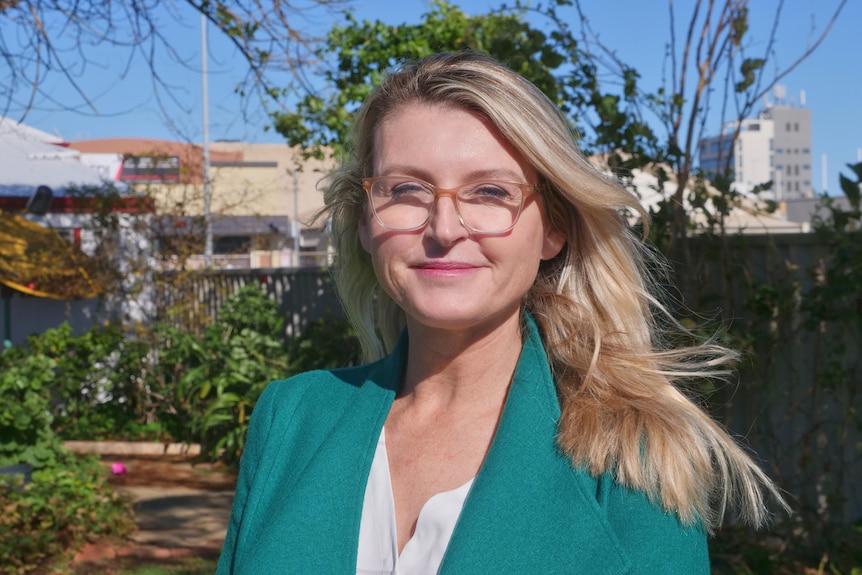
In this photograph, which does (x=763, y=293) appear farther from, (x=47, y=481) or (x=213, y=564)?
(x=47, y=481)

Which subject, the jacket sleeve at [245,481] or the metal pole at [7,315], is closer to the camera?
the jacket sleeve at [245,481]

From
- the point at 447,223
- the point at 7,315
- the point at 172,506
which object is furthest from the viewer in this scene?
the point at 7,315

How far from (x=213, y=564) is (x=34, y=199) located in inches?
208

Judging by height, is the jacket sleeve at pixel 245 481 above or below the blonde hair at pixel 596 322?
below

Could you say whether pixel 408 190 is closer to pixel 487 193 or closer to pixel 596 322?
pixel 487 193

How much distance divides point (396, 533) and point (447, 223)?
58cm

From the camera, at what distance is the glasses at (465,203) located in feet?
5.65

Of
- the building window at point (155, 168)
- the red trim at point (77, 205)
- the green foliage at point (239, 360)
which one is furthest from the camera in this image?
the building window at point (155, 168)

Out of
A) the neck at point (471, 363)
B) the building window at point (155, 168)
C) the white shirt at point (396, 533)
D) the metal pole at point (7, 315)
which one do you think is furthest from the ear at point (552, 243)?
the metal pole at point (7, 315)

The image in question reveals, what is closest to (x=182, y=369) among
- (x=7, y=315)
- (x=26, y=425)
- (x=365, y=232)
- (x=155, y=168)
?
(x=7, y=315)

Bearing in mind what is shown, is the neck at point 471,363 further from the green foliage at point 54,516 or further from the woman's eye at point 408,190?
the green foliage at point 54,516

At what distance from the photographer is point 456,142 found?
173 centimetres

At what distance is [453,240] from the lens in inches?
67.7

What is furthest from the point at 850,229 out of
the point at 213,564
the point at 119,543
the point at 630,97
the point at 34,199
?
the point at 34,199
